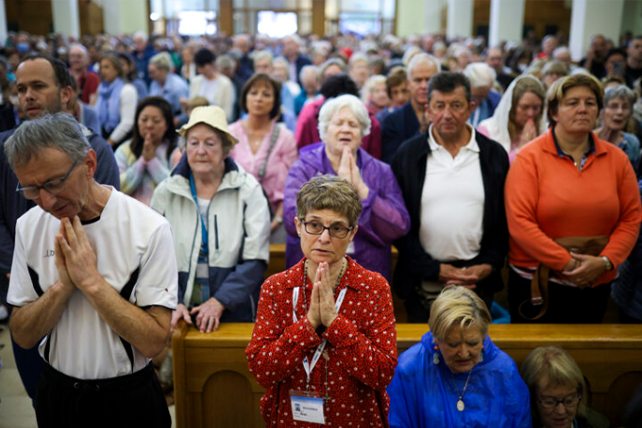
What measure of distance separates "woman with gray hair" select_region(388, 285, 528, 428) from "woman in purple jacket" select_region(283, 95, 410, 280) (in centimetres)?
60

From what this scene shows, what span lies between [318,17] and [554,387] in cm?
2671

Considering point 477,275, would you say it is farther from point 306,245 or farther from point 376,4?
point 376,4

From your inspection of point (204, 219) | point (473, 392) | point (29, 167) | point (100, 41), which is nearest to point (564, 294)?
point (473, 392)

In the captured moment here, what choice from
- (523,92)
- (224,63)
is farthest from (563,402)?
(224,63)

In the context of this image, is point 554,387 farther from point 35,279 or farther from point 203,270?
Answer: point 35,279

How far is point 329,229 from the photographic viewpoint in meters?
1.93

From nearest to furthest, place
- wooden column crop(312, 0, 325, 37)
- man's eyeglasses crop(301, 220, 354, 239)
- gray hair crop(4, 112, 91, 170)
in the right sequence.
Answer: gray hair crop(4, 112, 91, 170) → man's eyeglasses crop(301, 220, 354, 239) → wooden column crop(312, 0, 325, 37)

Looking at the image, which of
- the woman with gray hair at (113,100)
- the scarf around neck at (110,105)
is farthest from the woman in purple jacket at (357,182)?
the scarf around neck at (110,105)

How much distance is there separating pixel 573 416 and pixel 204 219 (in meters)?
1.88

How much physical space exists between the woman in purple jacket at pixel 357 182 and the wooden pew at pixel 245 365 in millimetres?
432

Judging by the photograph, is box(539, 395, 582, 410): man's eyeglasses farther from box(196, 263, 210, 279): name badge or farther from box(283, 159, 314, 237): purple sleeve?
box(196, 263, 210, 279): name badge

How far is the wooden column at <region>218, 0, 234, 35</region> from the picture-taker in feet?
88.1

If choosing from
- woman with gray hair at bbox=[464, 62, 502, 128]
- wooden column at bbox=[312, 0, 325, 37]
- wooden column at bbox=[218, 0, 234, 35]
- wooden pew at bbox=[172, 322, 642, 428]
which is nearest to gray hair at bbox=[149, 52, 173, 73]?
woman with gray hair at bbox=[464, 62, 502, 128]

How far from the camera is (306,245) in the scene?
195 cm
